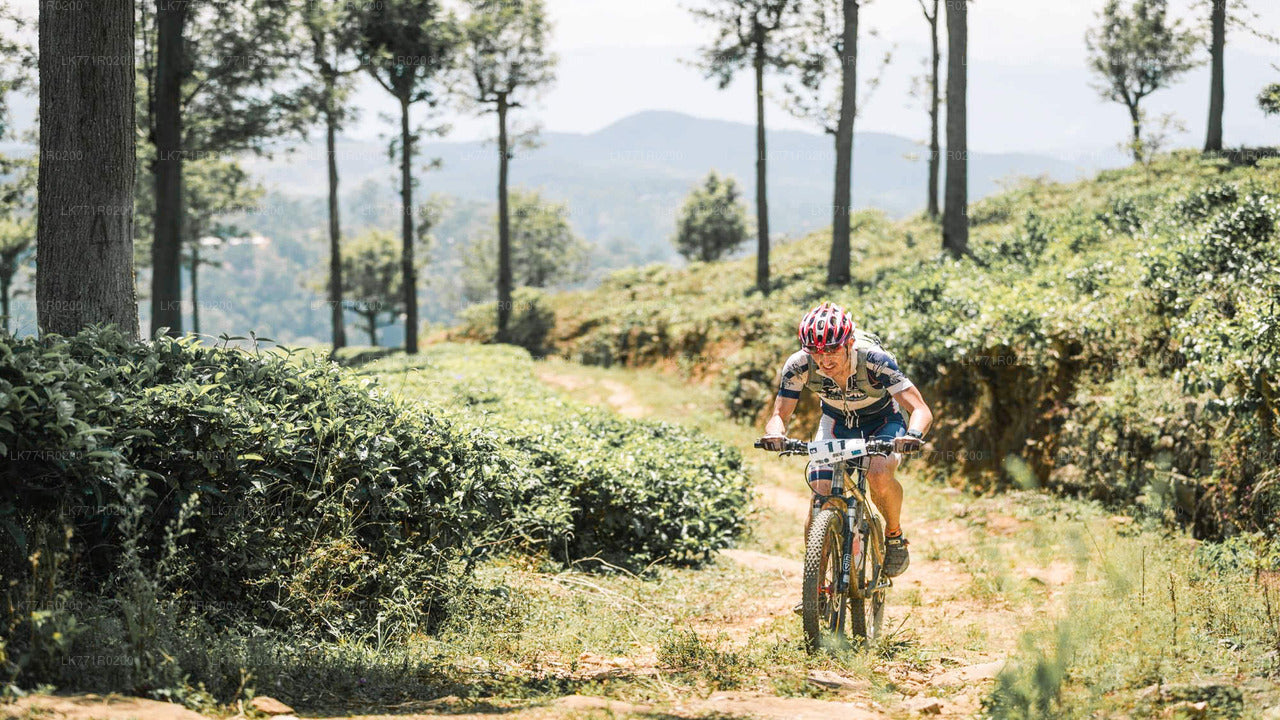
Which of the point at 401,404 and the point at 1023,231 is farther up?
the point at 1023,231

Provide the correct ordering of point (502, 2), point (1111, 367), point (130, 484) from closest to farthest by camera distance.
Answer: point (130, 484) → point (1111, 367) → point (502, 2)

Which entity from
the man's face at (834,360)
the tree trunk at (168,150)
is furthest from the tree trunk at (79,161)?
the tree trunk at (168,150)

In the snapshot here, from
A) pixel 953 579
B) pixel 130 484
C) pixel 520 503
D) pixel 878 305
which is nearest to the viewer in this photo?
pixel 130 484

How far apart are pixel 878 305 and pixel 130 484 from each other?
14.8m

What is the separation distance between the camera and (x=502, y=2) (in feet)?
117

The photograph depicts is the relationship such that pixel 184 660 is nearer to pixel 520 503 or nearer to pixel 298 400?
pixel 298 400

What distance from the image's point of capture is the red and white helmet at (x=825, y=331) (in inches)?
247

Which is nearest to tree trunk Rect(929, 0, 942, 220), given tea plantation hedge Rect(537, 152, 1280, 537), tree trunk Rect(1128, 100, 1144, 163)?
tree trunk Rect(1128, 100, 1144, 163)

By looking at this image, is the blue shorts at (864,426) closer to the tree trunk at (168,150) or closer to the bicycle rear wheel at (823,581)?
the bicycle rear wheel at (823,581)

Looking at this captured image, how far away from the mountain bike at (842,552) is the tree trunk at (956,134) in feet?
50.6

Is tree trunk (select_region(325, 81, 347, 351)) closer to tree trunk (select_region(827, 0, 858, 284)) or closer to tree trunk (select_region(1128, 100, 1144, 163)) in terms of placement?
tree trunk (select_region(827, 0, 858, 284))

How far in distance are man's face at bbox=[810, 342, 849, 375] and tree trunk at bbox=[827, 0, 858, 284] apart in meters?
18.8

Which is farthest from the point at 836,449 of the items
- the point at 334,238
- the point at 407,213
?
the point at 334,238

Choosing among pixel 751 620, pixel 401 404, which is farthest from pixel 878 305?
pixel 401 404
